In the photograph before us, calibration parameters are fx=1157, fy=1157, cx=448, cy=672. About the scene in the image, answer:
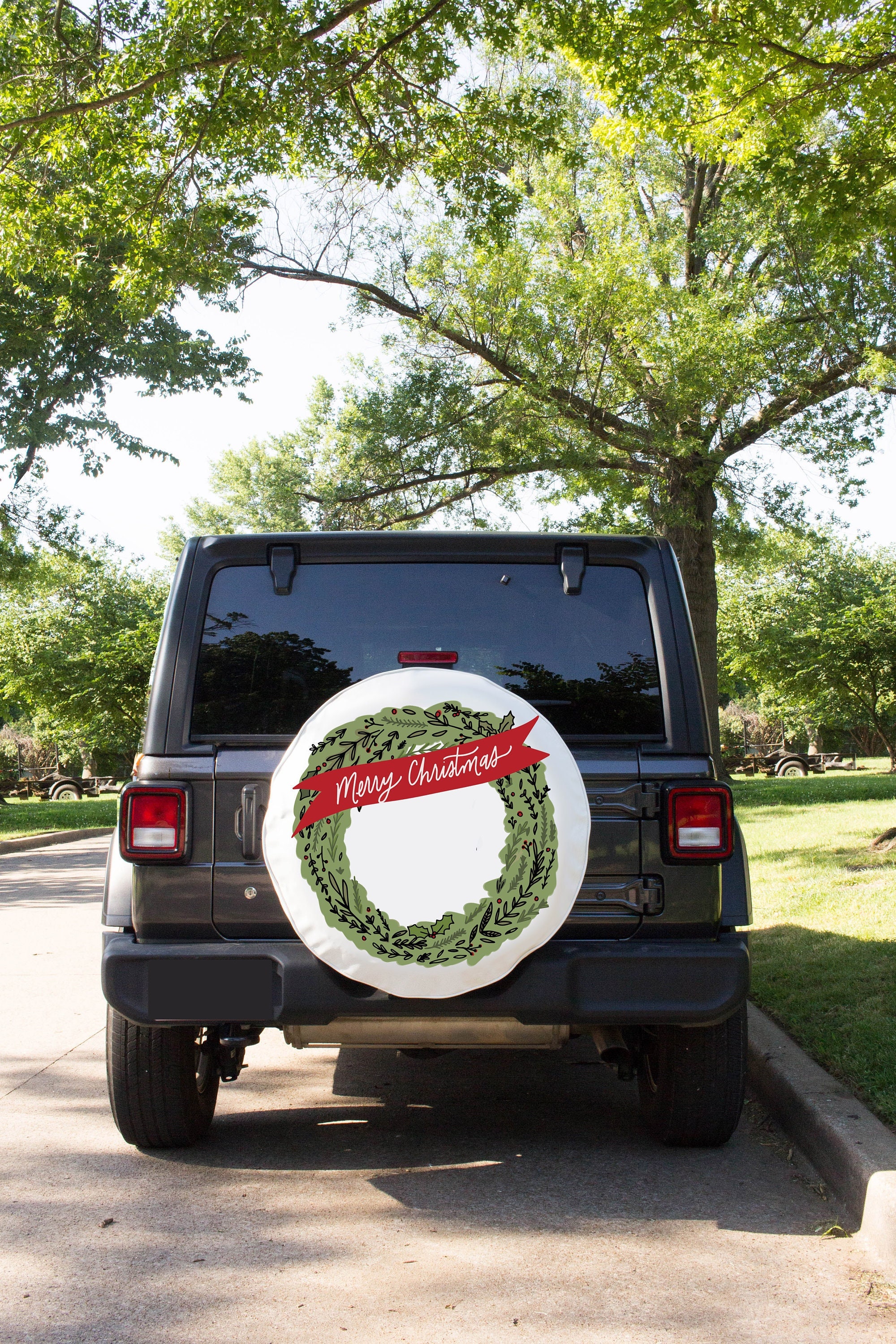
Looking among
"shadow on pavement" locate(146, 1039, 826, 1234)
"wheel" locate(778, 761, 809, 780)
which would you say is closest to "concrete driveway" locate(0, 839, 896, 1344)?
"shadow on pavement" locate(146, 1039, 826, 1234)

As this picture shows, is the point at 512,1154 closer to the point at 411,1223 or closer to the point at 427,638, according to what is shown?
the point at 411,1223

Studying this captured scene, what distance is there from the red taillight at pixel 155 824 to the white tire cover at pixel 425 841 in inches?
13.5

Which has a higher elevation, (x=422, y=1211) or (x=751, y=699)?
(x=751, y=699)

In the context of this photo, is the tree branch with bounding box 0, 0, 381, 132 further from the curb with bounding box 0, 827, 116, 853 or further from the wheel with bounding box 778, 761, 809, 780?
the wheel with bounding box 778, 761, 809, 780

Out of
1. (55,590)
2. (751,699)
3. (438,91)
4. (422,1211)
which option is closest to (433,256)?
(438,91)

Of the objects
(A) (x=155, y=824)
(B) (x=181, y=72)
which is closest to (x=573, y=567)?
(A) (x=155, y=824)

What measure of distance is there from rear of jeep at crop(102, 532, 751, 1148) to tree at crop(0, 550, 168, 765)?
23.6 meters

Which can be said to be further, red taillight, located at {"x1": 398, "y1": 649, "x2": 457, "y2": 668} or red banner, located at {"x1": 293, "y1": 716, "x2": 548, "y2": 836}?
red taillight, located at {"x1": 398, "y1": 649, "x2": 457, "y2": 668}

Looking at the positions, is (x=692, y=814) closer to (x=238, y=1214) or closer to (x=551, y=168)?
(x=238, y=1214)

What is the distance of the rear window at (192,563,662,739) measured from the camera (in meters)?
3.76

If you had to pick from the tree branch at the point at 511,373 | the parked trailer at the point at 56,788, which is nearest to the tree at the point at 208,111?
the tree branch at the point at 511,373

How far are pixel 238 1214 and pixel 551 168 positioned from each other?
60.6 ft

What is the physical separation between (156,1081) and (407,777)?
1.57 m

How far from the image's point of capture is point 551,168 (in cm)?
1898
